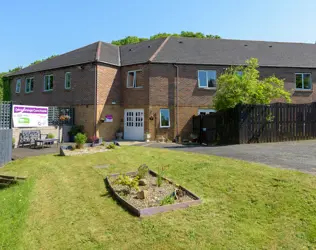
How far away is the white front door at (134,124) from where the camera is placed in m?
18.7

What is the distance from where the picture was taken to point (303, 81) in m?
20.5

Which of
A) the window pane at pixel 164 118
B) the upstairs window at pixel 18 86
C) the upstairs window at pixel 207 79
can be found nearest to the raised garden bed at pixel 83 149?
the window pane at pixel 164 118

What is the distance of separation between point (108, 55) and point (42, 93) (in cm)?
667

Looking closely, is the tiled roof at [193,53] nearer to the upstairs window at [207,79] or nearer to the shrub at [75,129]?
the upstairs window at [207,79]

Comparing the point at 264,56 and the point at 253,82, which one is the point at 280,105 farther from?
the point at 264,56

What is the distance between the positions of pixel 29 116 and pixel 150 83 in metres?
8.31

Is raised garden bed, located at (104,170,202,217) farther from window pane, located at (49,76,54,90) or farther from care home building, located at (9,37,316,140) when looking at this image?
window pane, located at (49,76,54,90)

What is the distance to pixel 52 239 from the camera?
13.6 ft

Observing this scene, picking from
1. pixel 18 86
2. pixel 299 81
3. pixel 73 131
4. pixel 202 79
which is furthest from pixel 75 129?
pixel 299 81

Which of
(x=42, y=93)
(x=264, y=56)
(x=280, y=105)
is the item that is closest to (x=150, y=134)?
(x=280, y=105)

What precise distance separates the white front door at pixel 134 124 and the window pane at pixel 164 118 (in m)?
1.41

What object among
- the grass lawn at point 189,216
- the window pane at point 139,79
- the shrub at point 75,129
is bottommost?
the grass lawn at point 189,216

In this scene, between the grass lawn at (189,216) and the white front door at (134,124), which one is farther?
the white front door at (134,124)

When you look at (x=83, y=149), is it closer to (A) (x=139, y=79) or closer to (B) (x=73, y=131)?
(B) (x=73, y=131)
